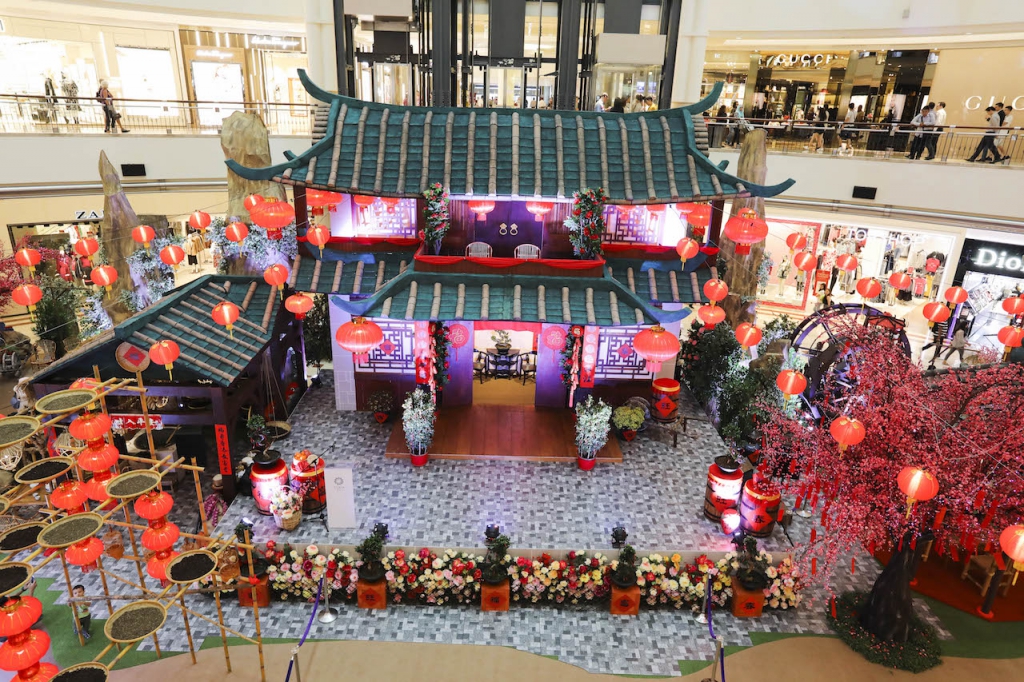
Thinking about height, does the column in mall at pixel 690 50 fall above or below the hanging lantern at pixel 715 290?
above

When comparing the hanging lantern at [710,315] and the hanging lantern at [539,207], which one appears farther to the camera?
the hanging lantern at [539,207]

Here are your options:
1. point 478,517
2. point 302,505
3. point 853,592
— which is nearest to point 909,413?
point 853,592

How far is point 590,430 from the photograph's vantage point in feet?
39.6

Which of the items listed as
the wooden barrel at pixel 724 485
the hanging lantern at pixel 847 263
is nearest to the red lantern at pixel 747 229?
the wooden barrel at pixel 724 485

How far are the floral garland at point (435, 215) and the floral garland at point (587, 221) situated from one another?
2479 millimetres

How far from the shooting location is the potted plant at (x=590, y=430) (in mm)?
12047

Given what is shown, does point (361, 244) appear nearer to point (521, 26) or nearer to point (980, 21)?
point (521, 26)

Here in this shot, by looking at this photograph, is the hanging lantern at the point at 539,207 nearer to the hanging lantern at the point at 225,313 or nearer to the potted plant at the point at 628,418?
the potted plant at the point at 628,418

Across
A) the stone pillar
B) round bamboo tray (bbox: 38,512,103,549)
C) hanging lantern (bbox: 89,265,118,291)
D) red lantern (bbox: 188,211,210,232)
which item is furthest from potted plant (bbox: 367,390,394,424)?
round bamboo tray (bbox: 38,512,103,549)

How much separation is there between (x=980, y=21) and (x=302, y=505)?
2141cm

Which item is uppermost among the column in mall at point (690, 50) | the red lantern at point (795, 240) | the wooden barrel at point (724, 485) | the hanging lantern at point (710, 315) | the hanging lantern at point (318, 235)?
the column in mall at point (690, 50)

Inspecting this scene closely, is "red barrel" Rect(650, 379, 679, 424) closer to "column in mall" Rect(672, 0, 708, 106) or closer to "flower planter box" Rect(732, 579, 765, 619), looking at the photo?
"flower planter box" Rect(732, 579, 765, 619)

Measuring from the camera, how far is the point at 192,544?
9453mm

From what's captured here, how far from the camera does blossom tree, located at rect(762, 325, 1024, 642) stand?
7250 mm
